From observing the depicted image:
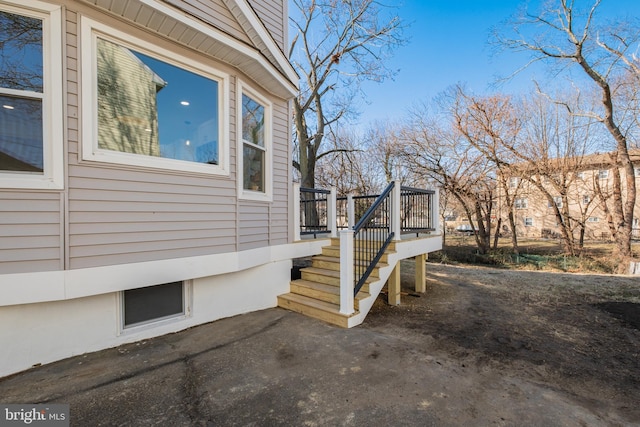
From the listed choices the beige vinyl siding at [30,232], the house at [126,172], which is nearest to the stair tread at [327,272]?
the house at [126,172]

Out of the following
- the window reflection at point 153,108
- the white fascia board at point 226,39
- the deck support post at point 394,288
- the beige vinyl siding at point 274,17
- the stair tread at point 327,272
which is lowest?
the deck support post at point 394,288

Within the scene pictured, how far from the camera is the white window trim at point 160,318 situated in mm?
3252

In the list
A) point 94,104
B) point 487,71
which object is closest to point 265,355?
point 94,104

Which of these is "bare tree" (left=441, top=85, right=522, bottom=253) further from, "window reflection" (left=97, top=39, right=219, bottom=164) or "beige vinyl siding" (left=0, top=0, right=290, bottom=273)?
"window reflection" (left=97, top=39, right=219, bottom=164)

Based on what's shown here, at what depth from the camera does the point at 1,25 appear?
8.40 feet

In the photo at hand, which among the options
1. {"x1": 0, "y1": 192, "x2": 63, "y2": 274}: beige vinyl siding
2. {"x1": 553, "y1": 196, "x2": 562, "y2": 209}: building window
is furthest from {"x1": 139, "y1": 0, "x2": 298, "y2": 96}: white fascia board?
{"x1": 553, "y1": 196, "x2": 562, "y2": 209}: building window

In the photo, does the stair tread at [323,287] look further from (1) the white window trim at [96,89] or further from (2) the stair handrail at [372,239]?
(1) the white window trim at [96,89]

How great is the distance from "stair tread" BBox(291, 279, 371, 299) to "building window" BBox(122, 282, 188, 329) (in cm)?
188

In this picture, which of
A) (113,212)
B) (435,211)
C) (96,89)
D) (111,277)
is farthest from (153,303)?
(435,211)

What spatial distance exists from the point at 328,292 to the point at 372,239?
3.79 feet

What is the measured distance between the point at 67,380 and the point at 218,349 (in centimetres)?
130

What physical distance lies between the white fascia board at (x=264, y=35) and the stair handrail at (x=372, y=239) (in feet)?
8.67

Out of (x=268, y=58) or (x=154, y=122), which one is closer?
(x=154, y=122)

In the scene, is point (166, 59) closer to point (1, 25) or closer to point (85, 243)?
point (1, 25)
